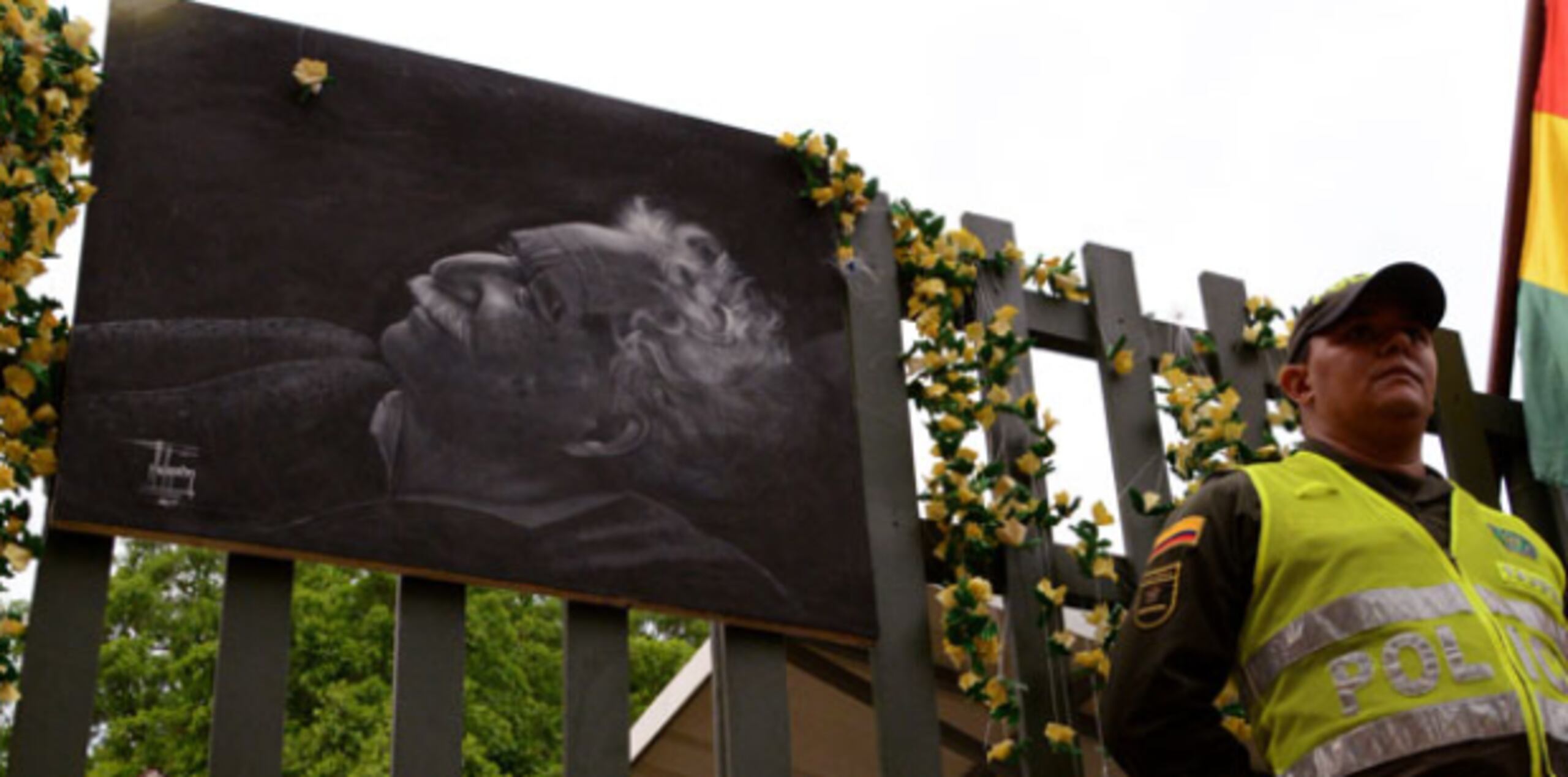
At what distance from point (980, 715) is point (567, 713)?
2013 mm

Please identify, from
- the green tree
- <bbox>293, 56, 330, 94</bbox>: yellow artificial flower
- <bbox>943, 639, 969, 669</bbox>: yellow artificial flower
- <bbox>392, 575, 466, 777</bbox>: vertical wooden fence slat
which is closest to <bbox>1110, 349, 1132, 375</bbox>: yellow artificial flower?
<bbox>943, 639, 969, 669</bbox>: yellow artificial flower

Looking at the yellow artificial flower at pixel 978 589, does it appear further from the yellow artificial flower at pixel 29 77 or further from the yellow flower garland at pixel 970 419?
the yellow artificial flower at pixel 29 77

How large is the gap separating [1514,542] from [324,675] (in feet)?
35.8

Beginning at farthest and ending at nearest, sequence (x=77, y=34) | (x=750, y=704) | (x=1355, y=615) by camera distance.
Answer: (x=750, y=704) → (x=77, y=34) → (x=1355, y=615)

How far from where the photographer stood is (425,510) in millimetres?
3303

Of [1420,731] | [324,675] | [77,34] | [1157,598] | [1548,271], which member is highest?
[324,675]

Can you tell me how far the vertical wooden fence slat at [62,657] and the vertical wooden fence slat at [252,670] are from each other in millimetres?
199

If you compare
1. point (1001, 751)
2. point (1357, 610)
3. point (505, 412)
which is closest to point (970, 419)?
point (1001, 751)

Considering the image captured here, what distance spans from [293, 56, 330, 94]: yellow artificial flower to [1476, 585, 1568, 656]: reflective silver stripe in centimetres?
227

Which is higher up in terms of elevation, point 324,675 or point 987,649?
point 324,675

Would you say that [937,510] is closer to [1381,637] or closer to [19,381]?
[1381,637]

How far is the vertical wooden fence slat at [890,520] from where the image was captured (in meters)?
3.62

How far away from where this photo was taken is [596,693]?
Result: 11.1ft

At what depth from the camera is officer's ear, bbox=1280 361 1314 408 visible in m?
3.11
